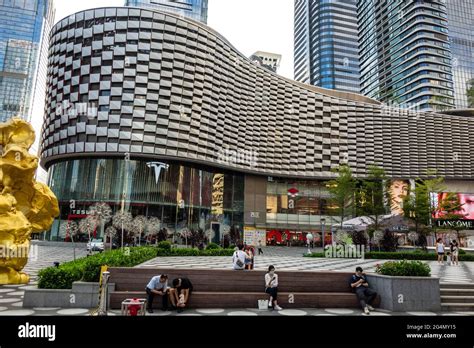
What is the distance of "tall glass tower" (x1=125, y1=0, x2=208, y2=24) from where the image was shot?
10725 cm

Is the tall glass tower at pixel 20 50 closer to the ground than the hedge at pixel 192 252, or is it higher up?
higher up

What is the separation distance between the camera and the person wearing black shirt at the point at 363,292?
9441 millimetres

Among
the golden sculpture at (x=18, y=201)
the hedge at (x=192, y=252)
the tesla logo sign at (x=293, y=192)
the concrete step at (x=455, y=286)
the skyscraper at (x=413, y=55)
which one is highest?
the skyscraper at (x=413, y=55)

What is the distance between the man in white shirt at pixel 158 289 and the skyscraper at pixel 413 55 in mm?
Answer: 106880

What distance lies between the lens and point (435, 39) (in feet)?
327

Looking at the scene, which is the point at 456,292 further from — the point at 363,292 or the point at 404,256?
the point at 404,256

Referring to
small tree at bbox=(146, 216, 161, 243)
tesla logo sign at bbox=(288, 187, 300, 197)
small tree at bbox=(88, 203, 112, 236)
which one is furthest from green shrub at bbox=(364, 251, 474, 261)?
A: tesla logo sign at bbox=(288, 187, 300, 197)

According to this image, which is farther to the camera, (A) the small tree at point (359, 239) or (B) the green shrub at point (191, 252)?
(A) the small tree at point (359, 239)

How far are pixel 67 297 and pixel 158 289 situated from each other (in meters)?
2.64

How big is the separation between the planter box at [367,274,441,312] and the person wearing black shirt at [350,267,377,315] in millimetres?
419

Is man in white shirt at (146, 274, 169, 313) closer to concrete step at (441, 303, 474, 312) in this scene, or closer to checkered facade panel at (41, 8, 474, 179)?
concrete step at (441, 303, 474, 312)

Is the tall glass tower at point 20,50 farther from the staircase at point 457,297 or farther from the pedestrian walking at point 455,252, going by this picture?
the staircase at point 457,297

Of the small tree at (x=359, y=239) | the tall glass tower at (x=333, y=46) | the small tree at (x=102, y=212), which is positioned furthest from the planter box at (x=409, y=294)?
the tall glass tower at (x=333, y=46)

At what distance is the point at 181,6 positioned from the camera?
363ft
